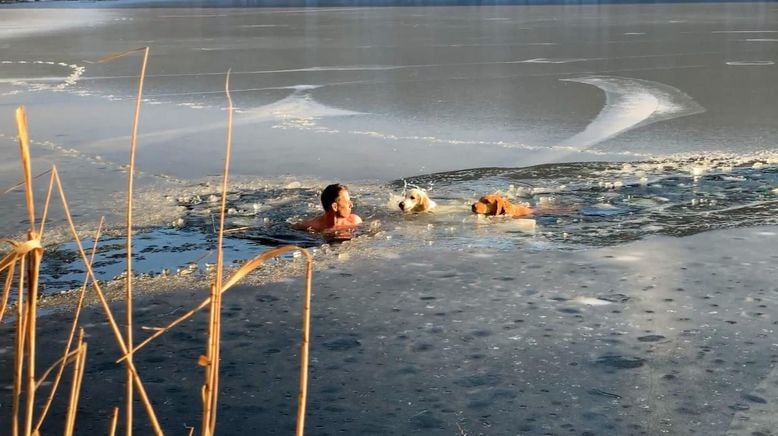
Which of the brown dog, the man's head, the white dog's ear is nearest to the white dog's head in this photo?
the white dog's ear

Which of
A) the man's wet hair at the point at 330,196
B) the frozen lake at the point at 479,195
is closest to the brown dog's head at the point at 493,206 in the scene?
the frozen lake at the point at 479,195

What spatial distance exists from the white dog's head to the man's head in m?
0.45

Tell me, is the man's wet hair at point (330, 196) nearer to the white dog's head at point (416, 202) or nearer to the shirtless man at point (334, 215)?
the shirtless man at point (334, 215)

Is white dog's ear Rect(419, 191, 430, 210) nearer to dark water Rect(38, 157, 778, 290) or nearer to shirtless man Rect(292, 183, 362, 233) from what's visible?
dark water Rect(38, 157, 778, 290)

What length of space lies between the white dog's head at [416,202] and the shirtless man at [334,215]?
1.05 feet

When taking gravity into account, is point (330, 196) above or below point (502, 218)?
above

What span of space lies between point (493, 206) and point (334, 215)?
930 mm

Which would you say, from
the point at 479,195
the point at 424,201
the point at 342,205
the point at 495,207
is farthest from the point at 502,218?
the point at 342,205

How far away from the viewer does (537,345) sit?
14.4 feet

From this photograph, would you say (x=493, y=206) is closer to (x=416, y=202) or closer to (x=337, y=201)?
(x=416, y=202)

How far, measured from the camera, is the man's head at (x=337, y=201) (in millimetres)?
6461

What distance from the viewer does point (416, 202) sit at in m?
6.90

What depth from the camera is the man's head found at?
6461 mm

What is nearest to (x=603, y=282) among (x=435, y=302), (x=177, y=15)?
(x=435, y=302)
